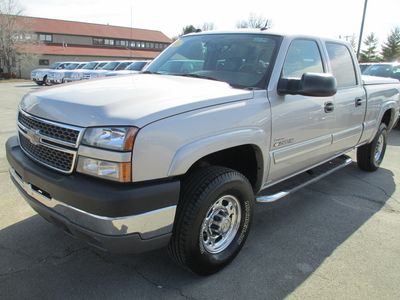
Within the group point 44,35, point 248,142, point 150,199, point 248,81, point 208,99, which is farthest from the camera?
point 44,35

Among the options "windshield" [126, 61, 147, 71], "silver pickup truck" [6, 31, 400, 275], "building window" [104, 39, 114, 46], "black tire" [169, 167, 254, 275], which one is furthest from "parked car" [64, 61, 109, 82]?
"building window" [104, 39, 114, 46]

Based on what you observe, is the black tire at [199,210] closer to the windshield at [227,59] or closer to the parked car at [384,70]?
the windshield at [227,59]

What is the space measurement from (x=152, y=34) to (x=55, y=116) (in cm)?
6531

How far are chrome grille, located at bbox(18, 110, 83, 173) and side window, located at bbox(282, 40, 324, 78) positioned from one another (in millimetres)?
1929

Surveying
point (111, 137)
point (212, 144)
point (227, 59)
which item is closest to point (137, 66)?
point (227, 59)

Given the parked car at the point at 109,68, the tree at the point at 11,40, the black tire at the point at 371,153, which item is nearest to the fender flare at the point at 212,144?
the black tire at the point at 371,153

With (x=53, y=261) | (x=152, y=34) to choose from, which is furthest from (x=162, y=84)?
(x=152, y=34)

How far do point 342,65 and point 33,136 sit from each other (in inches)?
137

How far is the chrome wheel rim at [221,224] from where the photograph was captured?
9.37 feet

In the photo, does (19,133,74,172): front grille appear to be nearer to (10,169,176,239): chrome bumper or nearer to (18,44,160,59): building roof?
(10,169,176,239): chrome bumper

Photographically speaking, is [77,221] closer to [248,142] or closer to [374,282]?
[248,142]

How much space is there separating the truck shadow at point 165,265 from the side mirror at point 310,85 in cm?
137

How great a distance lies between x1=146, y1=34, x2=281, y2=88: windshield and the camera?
3.31 meters

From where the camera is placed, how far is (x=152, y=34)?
6444cm
